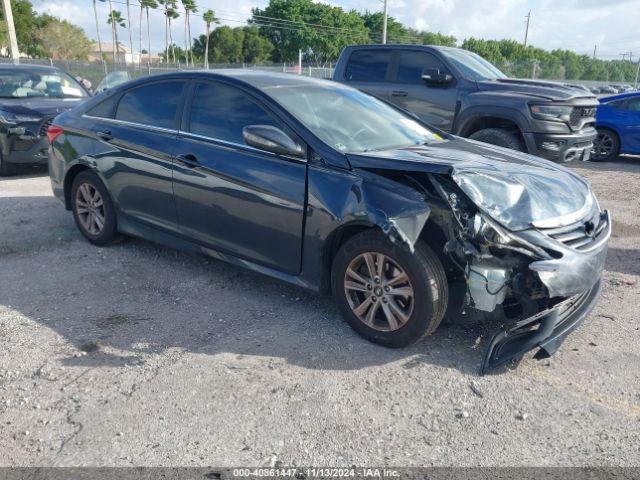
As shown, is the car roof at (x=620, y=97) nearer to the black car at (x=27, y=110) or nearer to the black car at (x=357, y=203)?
the black car at (x=357, y=203)

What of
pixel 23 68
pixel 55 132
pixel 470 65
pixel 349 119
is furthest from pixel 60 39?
pixel 349 119

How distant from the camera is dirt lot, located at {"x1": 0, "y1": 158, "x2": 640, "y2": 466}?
Answer: 268 cm

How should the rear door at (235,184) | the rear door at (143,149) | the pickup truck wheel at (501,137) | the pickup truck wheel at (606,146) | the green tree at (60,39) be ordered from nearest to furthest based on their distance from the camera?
the rear door at (235,184), the rear door at (143,149), the pickup truck wheel at (501,137), the pickup truck wheel at (606,146), the green tree at (60,39)

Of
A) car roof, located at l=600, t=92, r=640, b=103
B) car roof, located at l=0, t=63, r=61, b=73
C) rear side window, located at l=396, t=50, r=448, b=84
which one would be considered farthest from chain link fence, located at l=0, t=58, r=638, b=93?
car roof, located at l=600, t=92, r=640, b=103

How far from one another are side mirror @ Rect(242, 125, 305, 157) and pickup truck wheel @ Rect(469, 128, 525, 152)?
5.16 metres

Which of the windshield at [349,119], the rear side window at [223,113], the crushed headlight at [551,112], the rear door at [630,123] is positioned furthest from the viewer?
the rear door at [630,123]

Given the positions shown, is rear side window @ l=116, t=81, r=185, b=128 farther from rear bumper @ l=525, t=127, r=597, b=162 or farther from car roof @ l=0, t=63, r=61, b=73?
car roof @ l=0, t=63, r=61, b=73

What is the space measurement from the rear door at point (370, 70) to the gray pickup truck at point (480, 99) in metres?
0.02

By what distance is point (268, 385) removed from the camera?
3.20 metres

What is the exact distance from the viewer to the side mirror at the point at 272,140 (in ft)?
Result: 12.2

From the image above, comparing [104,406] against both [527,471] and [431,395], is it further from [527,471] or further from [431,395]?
[527,471]

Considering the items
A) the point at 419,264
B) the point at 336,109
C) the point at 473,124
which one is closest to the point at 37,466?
the point at 419,264

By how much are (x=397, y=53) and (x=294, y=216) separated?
21.0 feet

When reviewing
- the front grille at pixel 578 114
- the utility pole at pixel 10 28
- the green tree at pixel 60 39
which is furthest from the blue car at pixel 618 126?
the green tree at pixel 60 39
